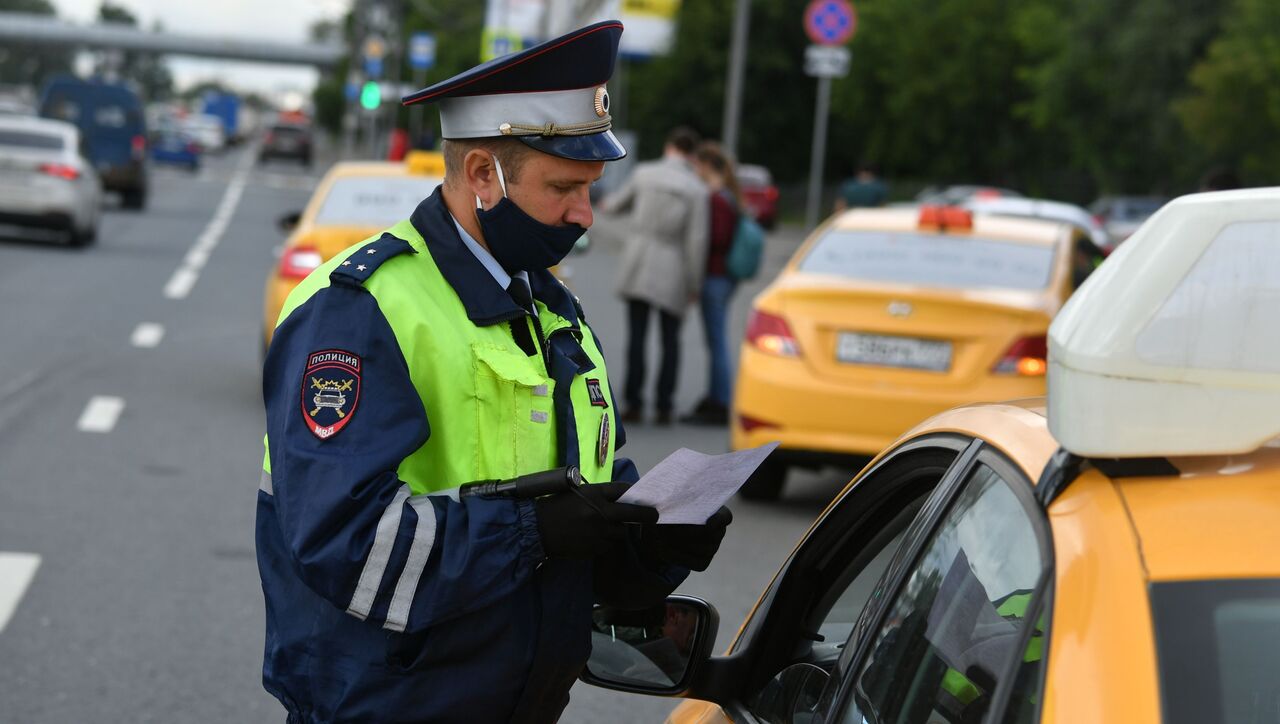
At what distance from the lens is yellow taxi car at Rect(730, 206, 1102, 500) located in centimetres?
845

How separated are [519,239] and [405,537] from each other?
1.86 feet

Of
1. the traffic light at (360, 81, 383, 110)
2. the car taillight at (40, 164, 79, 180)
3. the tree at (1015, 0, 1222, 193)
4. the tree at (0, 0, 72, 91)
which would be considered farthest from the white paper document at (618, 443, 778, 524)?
the tree at (0, 0, 72, 91)

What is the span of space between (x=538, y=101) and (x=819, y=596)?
0.87m

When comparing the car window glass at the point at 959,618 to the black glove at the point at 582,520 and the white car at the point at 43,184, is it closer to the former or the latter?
the black glove at the point at 582,520

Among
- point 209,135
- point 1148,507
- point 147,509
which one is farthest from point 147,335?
point 209,135

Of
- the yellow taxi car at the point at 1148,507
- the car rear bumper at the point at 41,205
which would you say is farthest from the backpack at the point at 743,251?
the car rear bumper at the point at 41,205

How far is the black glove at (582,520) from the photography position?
8.28 ft

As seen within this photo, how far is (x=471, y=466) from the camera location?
2.66m

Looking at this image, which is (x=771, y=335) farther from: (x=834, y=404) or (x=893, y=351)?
(x=893, y=351)

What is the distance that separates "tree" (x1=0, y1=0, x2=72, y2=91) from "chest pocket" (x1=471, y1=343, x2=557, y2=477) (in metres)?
176

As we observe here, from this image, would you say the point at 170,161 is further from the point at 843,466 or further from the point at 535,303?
the point at 535,303

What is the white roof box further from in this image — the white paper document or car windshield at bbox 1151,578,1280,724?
the white paper document

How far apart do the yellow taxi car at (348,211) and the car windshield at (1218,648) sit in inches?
363

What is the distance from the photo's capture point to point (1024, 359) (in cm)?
840
